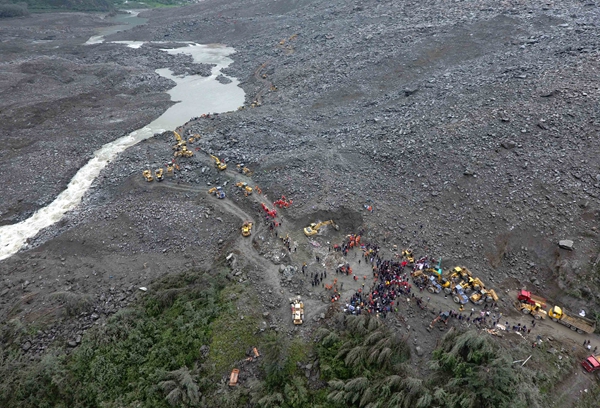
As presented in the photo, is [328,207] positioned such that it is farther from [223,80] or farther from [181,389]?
[223,80]

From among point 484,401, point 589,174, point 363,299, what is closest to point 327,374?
point 363,299

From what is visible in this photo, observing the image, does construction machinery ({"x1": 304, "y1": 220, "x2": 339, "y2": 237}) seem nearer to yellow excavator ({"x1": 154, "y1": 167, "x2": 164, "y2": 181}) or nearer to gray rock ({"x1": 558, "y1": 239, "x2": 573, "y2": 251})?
gray rock ({"x1": 558, "y1": 239, "x2": 573, "y2": 251})

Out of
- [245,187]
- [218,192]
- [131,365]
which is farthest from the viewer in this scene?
[218,192]

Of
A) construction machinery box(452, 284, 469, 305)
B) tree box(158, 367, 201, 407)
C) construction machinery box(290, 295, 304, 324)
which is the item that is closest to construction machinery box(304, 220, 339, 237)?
construction machinery box(290, 295, 304, 324)

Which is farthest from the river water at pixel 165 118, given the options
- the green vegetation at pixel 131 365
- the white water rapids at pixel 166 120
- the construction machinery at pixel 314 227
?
the construction machinery at pixel 314 227

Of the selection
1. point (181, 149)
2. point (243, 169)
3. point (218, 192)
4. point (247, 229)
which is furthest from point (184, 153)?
point (247, 229)

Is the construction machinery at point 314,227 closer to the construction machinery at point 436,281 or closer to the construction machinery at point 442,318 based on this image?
the construction machinery at point 436,281

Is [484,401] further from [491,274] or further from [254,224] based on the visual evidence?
[254,224]
